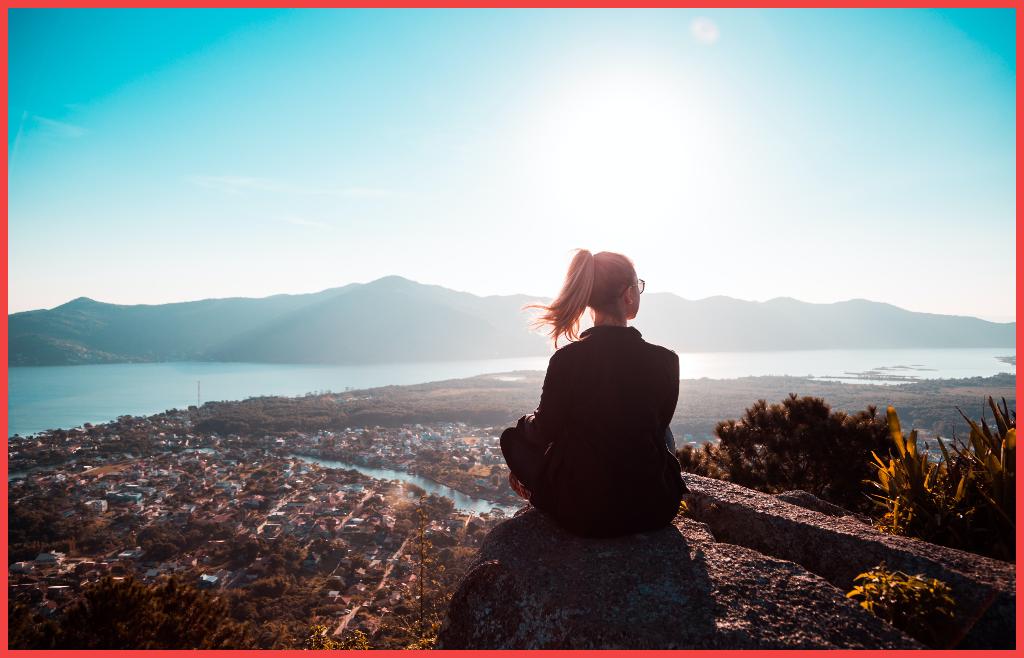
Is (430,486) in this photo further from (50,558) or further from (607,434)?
(607,434)

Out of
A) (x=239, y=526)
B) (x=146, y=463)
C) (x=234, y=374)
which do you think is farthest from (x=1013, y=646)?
(x=234, y=374)

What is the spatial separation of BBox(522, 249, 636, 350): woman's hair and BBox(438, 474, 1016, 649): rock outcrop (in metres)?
1.48

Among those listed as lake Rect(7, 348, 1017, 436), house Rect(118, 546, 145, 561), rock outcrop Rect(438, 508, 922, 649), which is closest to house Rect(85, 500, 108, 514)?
house Rect(118, 546, 145, 561)

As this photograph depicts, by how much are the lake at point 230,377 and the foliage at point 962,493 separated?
82200 mm

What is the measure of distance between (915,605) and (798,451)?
24.0 ft

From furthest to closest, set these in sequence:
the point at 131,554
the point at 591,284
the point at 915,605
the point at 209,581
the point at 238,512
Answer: the point at 238,512, the point at 131,554, the point at 209,581, the point at 591,284, the point at 915,605

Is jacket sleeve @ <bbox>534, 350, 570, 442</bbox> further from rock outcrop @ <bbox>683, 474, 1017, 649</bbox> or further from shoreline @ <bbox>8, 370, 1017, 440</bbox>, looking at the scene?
shoreline @ <bbox>8, 370, 1017, 440</bbox>

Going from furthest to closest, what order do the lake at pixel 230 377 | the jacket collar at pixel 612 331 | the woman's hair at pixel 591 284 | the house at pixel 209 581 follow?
the lake at pixel 230 377
the house at pixel 209 581
the woman's hair at pixel 591 284
the jacket collar at pixel 612 331

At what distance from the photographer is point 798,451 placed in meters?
8.48

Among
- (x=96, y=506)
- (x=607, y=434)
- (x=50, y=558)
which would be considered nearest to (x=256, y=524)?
(x=50, y=558)

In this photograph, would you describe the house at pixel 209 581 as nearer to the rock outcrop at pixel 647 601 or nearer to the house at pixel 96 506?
the house at pixel 96 506

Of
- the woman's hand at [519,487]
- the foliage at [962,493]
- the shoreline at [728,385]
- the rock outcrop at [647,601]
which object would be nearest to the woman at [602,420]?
the woman's hand at [519,487]

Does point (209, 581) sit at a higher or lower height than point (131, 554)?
higher

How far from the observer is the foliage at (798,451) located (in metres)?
7.97
